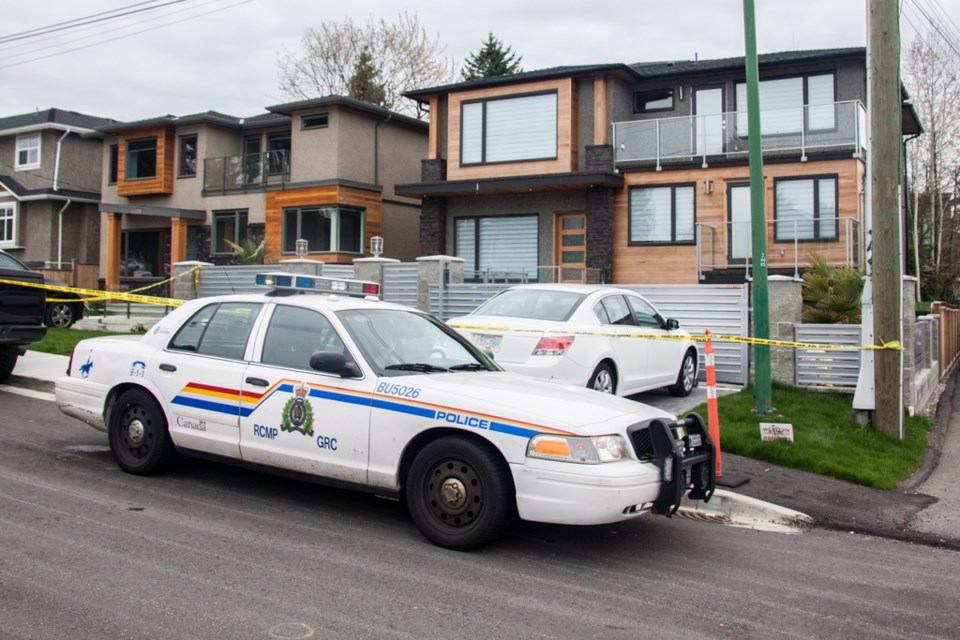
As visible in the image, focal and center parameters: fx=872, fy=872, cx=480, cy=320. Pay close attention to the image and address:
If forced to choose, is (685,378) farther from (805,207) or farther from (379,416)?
(805,207)

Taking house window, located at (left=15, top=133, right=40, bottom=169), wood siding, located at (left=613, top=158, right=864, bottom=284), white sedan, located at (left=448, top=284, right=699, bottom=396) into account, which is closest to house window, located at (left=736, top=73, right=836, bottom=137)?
wood siding, located at (left=613, top=158, right=864, bottom=284)

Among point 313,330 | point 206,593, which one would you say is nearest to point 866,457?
point 313,330

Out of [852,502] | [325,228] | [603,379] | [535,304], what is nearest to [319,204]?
[325,228]

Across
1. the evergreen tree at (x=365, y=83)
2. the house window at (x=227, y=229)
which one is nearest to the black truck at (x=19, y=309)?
the house window at (x=227, y=229)

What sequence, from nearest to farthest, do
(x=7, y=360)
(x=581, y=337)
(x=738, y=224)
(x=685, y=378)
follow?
(x=581, y=337) < (x=685, y=378) < (x=7, y=360) < (x=738, y=224)

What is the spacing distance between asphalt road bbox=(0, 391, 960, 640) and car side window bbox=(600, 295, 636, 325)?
4.12 meters

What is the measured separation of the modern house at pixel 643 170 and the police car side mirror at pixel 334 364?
15.0 metres

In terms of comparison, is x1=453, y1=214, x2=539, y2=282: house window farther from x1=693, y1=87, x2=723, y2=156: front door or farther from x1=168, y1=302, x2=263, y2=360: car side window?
x1=168, y1=302, x2=263, y2=360: car side window

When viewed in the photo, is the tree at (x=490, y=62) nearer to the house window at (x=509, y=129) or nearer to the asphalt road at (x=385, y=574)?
the house window at (x=509, y=129)

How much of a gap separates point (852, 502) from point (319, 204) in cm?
2163

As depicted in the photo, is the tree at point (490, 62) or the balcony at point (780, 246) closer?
the balcony at point (780, 246)

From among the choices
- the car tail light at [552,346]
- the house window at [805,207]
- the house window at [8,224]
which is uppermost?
the house window at [8,224]

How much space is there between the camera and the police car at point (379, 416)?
5297 millimetres

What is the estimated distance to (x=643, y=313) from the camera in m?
11.3
